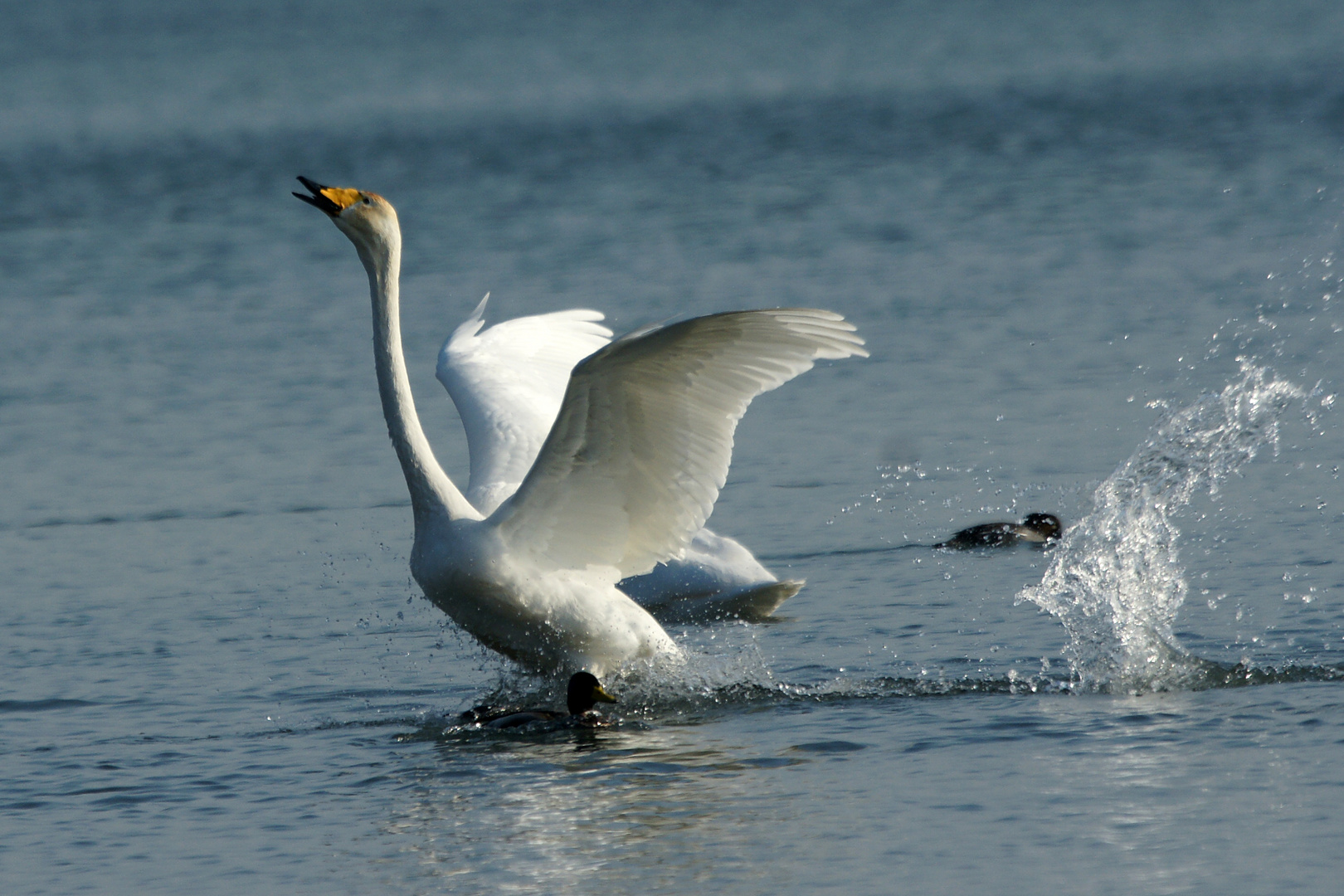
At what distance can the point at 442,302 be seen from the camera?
1802cm

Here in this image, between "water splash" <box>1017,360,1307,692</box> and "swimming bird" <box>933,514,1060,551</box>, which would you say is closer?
"water splash" <box>1017,360,1307,692</box>

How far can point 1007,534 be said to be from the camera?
11062 millimetres

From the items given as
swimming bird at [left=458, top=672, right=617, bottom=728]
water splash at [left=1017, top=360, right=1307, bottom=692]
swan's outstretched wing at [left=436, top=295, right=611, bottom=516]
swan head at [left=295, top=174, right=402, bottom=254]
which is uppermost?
swan head at [left=295, top=174, right=402, bottom=254]

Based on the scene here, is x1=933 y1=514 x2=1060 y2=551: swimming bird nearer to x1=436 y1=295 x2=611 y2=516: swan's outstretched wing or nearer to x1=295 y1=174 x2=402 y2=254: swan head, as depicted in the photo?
x1=436 y1=295 x2=611 y2=516: swan's outstretched wing

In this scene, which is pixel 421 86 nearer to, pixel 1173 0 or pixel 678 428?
pixel 1173 0

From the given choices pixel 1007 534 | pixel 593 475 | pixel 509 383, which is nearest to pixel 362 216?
pixel 593 475

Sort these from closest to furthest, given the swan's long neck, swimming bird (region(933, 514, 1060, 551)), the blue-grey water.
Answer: the blue-grey water < the swan's long neck < swimming bird (region(933, 514, 1060, 551))

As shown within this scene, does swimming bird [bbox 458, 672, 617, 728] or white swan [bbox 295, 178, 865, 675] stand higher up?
white swan [bbox 295, 178, 865, 675]

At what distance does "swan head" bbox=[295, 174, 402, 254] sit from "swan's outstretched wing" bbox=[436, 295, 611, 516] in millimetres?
1137

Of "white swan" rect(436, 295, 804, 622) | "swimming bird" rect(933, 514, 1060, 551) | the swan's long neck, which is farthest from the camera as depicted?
"swimming bird" rect(933, 514, 1060, 551)

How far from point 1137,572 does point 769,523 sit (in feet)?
9.17

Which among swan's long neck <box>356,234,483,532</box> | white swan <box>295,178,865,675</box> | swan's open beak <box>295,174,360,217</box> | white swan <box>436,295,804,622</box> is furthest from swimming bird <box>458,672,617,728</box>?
swan's open beak <box>295,174,360,217</box>

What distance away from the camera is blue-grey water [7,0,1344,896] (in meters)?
6.39

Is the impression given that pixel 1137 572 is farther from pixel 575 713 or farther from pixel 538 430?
pixel 538 430
